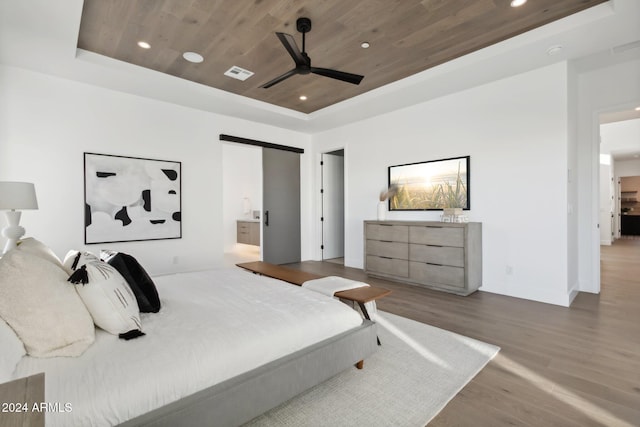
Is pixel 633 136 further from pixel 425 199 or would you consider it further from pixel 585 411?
pixel 585 411

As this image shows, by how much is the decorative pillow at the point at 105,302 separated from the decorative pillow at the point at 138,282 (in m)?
0.22

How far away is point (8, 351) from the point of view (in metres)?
1.10

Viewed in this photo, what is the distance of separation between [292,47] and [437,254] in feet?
10.1

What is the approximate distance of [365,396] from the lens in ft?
5.91

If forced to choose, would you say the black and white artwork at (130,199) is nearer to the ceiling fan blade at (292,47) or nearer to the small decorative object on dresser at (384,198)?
the ceiling fan blade at (292,47)

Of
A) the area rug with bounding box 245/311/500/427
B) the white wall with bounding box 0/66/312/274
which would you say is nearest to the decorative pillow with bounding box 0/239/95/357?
the area rug with bounding box 245/311/500/427

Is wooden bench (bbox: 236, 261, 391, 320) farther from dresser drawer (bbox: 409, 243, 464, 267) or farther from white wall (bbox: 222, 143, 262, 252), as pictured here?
white wall (bbox: 222, 143, 262, 252)

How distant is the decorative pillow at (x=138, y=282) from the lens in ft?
5.91

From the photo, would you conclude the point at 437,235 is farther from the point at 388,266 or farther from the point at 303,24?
the point at 303,24

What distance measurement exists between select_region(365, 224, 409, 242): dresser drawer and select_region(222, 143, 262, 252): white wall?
14.4ft

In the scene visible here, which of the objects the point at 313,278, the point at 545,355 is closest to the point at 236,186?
the point at 313,278

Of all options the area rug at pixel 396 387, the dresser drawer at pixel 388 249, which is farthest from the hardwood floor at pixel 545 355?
the dresser drawer at pixel 388 249

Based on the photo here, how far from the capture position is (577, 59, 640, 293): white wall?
3.88 metres

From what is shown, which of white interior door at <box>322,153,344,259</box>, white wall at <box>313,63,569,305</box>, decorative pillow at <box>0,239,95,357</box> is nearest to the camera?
decorative pillow at <box>0,239,95,357</box>
